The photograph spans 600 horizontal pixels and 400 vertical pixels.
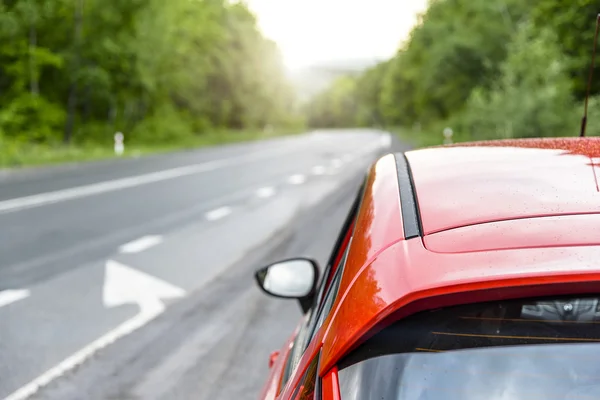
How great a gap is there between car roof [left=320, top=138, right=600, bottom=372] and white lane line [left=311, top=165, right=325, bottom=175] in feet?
64.5

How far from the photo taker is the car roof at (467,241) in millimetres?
1214

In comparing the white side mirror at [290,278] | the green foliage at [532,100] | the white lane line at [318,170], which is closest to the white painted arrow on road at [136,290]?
the white side mirror at [290,278]

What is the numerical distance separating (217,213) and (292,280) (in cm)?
1003

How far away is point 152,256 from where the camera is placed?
8.80m

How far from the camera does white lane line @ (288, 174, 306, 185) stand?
1867cm

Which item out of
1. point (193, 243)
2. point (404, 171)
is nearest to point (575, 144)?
point (404, 171)

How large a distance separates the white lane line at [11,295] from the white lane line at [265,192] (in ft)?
28.2

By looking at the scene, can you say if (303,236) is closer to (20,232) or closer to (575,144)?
(20,232)

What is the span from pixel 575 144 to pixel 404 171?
543 mm

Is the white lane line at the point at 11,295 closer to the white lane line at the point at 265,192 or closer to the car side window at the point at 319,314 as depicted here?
the car side window at the point at 319,314

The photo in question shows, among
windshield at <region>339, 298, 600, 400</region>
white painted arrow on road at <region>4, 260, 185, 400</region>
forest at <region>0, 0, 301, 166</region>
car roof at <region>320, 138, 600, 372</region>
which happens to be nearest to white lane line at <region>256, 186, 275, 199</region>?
white painted arrow on road at <region>4, 260, 185, 400</region>

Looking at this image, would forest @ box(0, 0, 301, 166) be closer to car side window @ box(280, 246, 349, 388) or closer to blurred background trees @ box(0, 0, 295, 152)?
blurred background trees @ box(0, 0, 295, 152)

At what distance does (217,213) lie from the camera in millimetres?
12719

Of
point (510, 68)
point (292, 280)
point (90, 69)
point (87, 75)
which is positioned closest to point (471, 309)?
point (292, 280)
